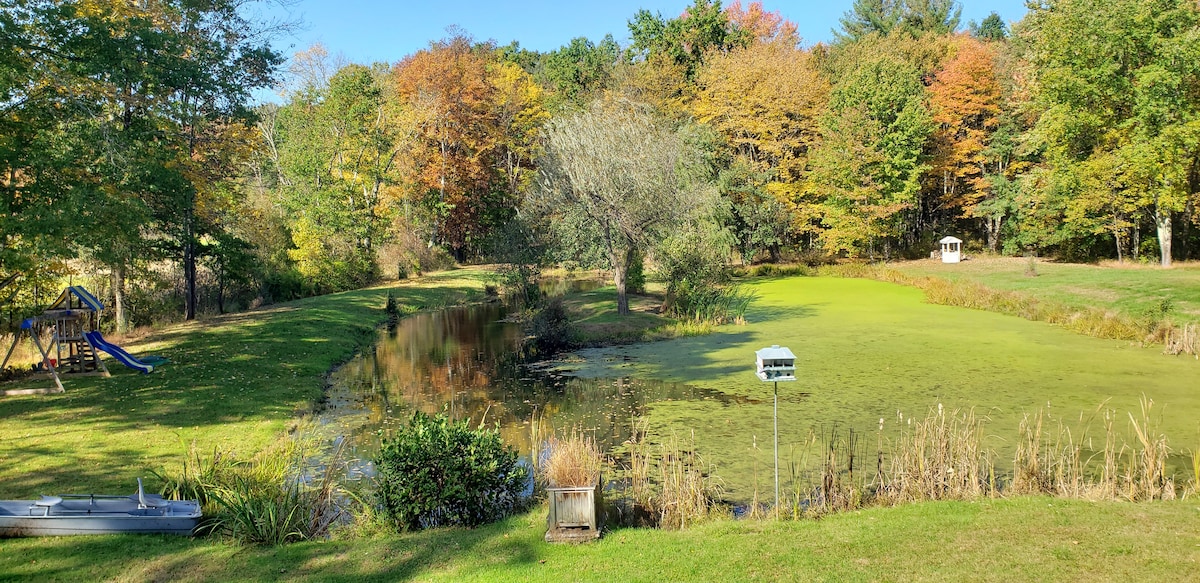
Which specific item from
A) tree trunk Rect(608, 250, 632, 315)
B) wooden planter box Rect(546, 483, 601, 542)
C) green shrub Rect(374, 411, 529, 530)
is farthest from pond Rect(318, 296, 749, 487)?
tree trunk Rect(608, 250, 632, 315)

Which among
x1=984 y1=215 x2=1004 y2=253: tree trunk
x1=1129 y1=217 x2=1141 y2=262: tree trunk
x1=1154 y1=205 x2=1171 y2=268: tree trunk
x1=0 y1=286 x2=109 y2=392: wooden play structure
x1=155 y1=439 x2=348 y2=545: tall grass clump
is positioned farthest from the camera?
x1=984 y1=215 x2=1004 y2=253: tree trunk

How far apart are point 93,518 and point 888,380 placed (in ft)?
43.5

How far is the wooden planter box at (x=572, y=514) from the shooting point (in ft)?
22.4

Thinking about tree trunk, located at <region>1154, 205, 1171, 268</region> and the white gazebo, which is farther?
the white gazebo

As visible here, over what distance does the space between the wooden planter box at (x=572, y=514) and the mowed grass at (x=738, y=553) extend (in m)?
0.14

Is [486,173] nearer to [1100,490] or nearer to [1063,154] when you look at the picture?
[1063,154]

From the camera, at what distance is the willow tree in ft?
73.0

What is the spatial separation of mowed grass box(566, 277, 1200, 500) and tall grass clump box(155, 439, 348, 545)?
15.3 ft

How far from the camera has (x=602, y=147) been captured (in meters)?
22.2

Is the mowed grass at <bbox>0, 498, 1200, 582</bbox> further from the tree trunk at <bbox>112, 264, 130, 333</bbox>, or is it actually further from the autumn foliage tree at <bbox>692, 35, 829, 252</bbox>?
the autumn foliage tree at <bbox>692, 35, 829, 252</bbox>

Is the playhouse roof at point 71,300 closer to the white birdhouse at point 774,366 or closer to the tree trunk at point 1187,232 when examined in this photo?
the white birdhouse at point 774,366

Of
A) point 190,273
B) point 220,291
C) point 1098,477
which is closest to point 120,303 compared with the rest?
point 190,273

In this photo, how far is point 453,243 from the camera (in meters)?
49.4

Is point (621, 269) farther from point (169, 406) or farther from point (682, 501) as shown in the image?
point (682, 501)
